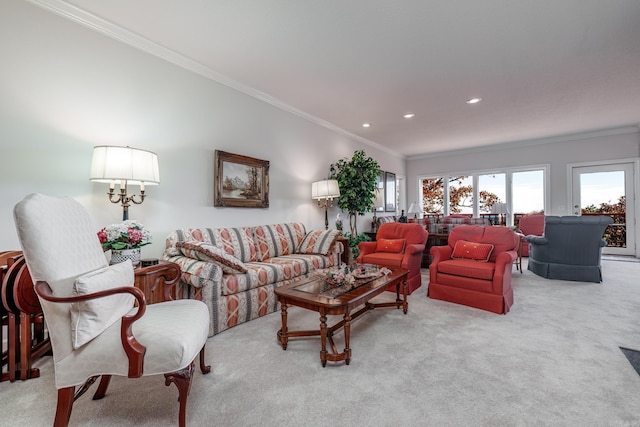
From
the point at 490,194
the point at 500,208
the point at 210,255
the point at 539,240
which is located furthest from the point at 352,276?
the point at 490,194

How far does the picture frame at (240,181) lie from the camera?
3.42m

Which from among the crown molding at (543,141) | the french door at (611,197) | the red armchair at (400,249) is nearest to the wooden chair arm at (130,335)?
the red armchair at (400,249)

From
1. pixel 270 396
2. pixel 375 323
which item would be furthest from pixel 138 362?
pixel 375 323

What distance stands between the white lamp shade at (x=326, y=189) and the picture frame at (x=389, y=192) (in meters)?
2.72

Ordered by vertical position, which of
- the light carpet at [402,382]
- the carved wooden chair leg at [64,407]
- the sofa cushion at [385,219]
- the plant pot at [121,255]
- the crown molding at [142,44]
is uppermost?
the crown molding at [142,44]

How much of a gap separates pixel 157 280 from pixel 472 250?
3284 mm

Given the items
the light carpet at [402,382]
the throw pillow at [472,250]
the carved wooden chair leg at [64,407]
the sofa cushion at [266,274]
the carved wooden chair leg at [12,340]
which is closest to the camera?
the carved wooden chair leg at [64,407]

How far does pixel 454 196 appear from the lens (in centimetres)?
774

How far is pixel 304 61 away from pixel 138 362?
3.01 metres

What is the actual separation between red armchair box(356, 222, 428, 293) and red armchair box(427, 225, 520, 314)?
32 cm

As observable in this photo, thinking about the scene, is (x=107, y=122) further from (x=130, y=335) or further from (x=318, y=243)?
(x=318, y=243)

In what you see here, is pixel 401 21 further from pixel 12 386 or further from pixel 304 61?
pixel 12 386

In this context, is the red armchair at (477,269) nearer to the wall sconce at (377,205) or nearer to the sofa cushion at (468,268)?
the sofa cushion at (468,268)

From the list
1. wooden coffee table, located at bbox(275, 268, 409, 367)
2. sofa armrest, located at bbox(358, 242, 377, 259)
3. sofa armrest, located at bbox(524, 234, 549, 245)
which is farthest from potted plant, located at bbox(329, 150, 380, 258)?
sofa armrest, located at bbox(524, 234, 549, 245)
